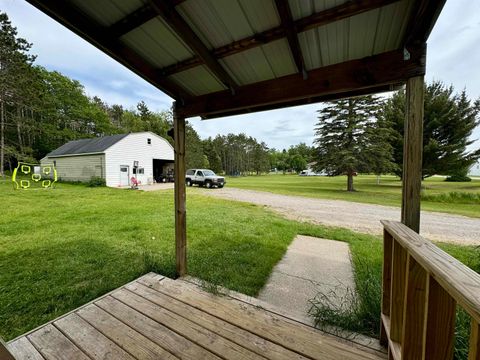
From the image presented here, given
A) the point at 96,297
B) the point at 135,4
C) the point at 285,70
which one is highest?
the point at 135,4

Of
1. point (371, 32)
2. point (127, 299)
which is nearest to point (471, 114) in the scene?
point (371, 32)

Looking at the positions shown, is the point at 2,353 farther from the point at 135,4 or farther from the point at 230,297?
the point at 135,4

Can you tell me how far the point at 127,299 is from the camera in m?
2.29

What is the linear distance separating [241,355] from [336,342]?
0.82m

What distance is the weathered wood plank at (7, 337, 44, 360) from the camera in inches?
61.8

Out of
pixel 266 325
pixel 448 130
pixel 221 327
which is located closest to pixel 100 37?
pixel 221 327

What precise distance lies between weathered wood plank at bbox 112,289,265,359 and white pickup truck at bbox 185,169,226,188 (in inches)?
562

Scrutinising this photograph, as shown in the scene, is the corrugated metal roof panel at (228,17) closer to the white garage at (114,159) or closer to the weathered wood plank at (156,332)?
the weathered wood plank at (156,332)

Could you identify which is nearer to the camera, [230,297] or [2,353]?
[2,353]

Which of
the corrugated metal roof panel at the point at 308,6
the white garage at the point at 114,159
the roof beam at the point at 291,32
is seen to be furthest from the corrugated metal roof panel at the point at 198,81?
the white garage at the point at 114,159

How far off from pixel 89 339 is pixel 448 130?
2160cm

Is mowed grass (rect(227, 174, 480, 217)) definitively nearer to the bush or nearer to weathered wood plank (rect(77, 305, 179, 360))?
weathered wood plank (rect(77, 305, 179, 360))

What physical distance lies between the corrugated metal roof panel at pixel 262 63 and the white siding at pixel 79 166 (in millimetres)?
16475

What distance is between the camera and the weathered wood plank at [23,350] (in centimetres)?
157
